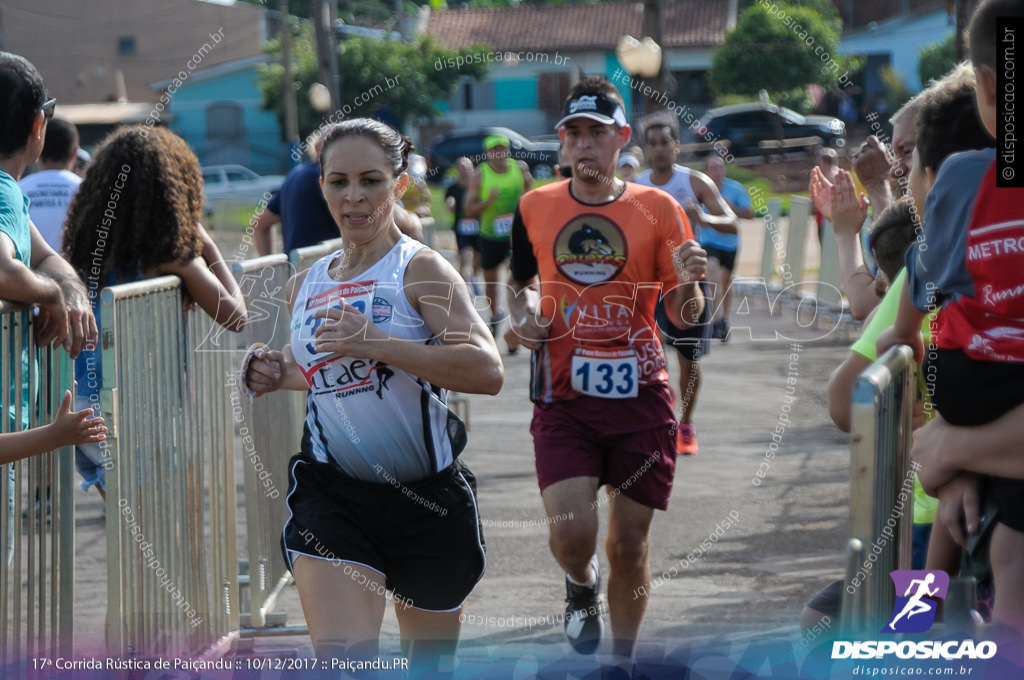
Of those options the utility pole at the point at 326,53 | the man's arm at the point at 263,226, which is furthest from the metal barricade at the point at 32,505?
the utility pole at the point at 326,53

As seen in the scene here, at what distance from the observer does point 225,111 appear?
152 feet

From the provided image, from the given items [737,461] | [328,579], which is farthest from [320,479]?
[737,461]

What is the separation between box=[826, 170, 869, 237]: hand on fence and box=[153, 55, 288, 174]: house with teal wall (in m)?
41.1

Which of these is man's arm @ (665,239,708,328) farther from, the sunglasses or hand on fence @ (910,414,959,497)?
the sunglasses

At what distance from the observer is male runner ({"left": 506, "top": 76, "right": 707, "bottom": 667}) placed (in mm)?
4648

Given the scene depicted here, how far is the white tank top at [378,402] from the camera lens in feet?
11.4

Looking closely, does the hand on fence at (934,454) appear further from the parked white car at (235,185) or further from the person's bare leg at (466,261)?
the parked white car at (235,185)

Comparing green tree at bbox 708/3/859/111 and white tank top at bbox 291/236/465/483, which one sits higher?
green tree at bbox 708/3/859/111

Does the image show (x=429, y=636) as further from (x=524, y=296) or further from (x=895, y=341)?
(x=524, y=296)

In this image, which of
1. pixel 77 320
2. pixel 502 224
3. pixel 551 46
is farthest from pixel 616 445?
pixel 551 46

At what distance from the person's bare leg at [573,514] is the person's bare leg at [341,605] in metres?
1.30

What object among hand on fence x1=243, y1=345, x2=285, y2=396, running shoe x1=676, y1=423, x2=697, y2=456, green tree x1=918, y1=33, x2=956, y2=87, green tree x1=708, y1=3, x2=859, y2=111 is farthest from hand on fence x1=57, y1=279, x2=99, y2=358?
green tree x1=708, y1=3, x2=859, y2=111

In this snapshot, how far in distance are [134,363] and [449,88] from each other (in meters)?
39.6

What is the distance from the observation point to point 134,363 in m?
3.96
